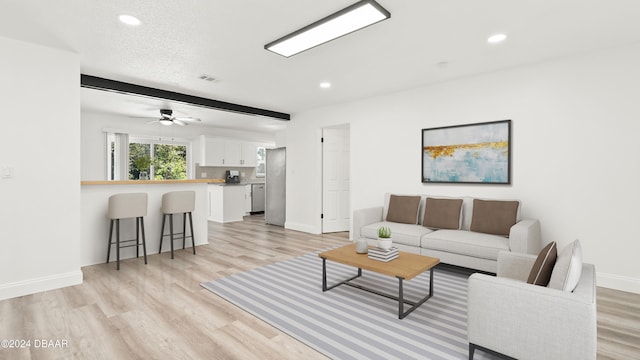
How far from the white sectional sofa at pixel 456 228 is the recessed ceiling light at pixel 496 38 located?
1798mm

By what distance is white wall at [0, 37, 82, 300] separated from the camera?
2.87 m

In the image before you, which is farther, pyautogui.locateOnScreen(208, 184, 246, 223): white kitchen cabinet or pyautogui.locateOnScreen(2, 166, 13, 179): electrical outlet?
pyautogui.locateOnScreen(208, 184, 246, 223): white kitchen cabinet

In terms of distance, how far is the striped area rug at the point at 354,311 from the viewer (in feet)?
6.68

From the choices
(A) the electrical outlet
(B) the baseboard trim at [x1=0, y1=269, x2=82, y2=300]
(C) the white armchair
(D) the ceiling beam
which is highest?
(D) the ceiling beam

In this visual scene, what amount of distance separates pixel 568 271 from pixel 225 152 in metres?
7.77

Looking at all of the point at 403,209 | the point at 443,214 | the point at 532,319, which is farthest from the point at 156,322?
the point at 443,214

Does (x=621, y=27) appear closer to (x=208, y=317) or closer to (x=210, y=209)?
(x=208, y=317)

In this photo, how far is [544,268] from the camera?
1.79 metres

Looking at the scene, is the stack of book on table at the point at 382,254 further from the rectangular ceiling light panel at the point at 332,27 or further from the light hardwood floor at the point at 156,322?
the rectangular ceiling light panel at the point at 332,27

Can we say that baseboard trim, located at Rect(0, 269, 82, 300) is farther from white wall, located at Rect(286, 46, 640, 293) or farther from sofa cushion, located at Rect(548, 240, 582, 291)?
white wall, located at Rect(286, 46, 640, 293)

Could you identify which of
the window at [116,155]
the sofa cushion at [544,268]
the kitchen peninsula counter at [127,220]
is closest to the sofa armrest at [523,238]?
the sofa cushion at [544,268]

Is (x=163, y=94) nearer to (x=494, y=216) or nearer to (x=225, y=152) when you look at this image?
(x=225, y=152)

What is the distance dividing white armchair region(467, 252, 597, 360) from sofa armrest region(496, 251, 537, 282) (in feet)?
1.21

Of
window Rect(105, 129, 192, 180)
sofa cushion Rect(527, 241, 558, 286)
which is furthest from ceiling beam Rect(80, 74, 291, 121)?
sofa cushion Rect(527, 241, 558, 286)
